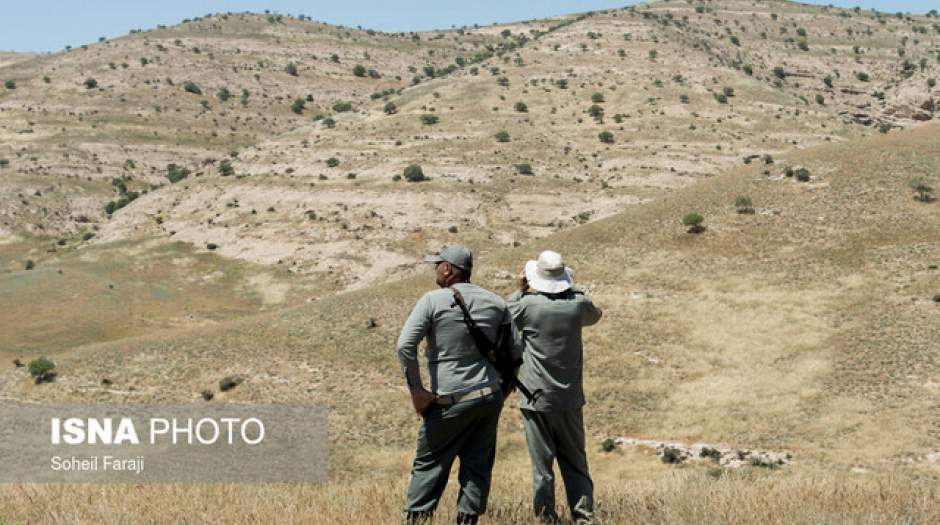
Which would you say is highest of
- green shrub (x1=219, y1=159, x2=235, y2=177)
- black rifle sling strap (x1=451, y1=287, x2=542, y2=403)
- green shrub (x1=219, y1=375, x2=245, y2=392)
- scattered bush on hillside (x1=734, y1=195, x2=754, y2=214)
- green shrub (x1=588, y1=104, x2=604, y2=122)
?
green shrub (x1=588, y1=104, x2=604, y2=122)

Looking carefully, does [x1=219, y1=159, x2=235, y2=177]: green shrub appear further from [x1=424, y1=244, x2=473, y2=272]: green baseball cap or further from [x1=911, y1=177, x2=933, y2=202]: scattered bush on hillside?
[x1=424, y1=244, x2=473, y2=272]: green baseball cap

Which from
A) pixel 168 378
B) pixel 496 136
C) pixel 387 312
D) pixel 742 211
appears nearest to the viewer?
pixel 168 378

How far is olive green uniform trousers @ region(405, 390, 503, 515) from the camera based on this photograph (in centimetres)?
721

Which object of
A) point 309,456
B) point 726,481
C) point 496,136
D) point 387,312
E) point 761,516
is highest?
point 496,136

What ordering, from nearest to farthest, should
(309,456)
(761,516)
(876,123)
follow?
1. (761,516)
2. (309,456)
3. (876,123)

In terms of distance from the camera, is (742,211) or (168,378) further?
(742,211)

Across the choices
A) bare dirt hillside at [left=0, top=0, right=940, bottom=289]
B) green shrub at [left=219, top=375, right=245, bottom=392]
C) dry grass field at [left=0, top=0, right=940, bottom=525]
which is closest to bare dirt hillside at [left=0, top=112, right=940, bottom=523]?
dry grass field at [left=0, top=0, right=940, bottom=525]

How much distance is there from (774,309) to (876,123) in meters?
79.0

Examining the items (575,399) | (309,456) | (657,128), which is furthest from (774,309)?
(657,128)

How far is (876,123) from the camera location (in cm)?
10206

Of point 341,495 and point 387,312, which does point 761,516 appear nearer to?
point 341,495

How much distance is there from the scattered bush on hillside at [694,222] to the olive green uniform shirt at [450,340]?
43718 mm

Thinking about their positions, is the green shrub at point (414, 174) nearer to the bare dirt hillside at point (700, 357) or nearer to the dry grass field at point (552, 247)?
the dry grass field at point (552, 247)

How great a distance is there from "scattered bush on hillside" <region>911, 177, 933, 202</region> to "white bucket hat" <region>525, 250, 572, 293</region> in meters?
47.9
